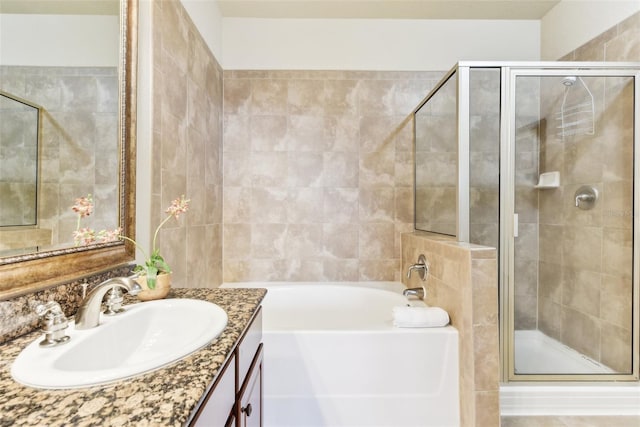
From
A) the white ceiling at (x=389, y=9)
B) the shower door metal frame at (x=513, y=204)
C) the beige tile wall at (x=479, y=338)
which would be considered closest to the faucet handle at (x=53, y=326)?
the beige tile wall at (x=479, y=338)

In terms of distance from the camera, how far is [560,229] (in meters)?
2.07

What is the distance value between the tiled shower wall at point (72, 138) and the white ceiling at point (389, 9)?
162cm

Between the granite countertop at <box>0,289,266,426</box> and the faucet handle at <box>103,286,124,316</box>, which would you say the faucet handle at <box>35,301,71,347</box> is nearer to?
the granite countertop at <box>0,289,266,426</box>

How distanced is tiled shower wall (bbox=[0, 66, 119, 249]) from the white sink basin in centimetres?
33

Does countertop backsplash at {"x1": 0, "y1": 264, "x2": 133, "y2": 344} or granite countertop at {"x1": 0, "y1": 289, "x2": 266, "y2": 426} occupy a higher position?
countertop backsplash at {"x1": 0, "y1": 264, "x2": 133, "y2": 344}

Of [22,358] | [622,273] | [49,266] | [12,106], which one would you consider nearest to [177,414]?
[22,358]

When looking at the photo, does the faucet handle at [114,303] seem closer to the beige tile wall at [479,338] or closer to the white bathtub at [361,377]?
the white bathtub at [361,377]

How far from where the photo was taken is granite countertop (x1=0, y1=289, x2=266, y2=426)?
44 cm

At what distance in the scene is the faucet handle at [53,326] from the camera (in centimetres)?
67

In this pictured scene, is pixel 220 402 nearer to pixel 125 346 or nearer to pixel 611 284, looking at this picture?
A: pixel 125 346

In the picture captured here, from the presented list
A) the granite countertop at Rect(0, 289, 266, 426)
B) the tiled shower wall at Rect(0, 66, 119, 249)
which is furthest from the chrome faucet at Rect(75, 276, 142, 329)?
the tiled shower wall at Rect(0, 66, 119, 249)

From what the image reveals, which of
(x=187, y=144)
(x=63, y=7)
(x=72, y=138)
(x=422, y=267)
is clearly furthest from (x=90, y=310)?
(x=422, y=267)

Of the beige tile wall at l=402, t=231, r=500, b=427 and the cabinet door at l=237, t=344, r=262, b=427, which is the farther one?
the beige tile wall at l=402, t=231, r=500, b=427

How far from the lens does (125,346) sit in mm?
839
